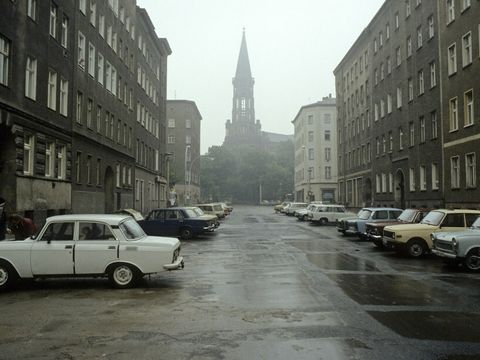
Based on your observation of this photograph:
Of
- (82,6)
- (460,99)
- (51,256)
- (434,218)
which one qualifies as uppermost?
(82,6)

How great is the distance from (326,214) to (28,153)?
2373 centimetres

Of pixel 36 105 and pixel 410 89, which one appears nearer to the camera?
pixel 36 105

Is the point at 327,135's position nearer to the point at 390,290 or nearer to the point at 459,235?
the point at 459,235

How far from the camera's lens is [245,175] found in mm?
135000

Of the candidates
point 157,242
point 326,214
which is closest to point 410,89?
point 326,214

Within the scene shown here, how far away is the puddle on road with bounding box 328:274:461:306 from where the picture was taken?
930 cm

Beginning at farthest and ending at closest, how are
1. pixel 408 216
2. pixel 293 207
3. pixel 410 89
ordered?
pixel 293 207, pixel 410 89, pixel 408 216

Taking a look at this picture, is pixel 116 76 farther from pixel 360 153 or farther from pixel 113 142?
pixel 360 153

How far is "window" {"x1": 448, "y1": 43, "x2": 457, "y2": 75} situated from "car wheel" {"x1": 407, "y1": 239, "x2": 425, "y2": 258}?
1692 cm

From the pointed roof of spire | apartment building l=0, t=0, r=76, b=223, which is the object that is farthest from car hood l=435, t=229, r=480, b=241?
the pointed roof of spire

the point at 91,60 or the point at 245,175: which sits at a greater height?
the point at 91,60

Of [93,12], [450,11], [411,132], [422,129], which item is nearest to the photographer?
[450,11]

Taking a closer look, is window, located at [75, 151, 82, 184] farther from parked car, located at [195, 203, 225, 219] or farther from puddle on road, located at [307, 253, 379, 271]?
puddle on road, located at [307, 253, 379, 271]

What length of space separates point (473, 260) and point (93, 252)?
9.44 meters
